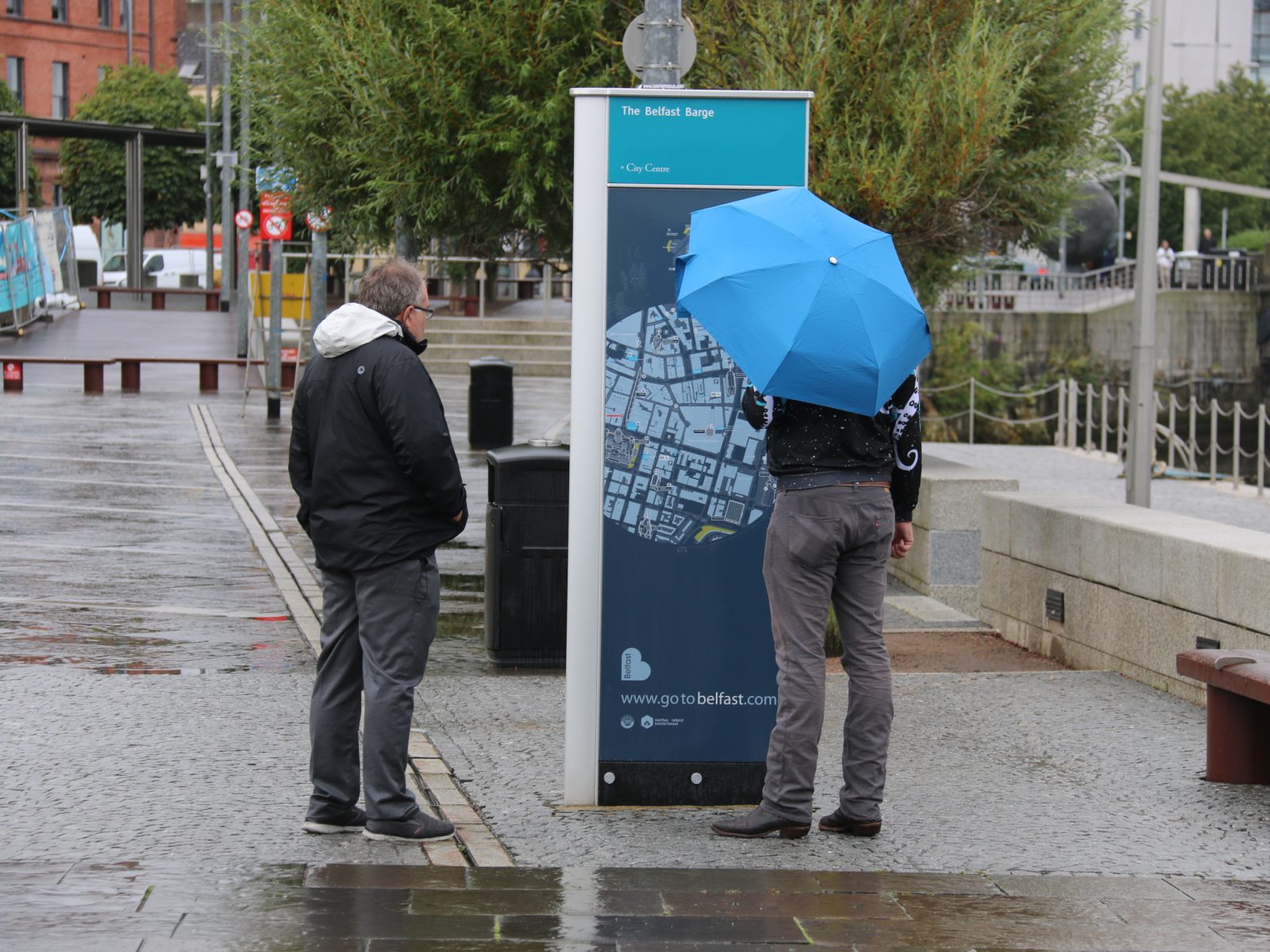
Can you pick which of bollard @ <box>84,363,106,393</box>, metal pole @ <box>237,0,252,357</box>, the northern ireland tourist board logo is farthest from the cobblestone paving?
bollard @ <box>84,363,106,393</box>

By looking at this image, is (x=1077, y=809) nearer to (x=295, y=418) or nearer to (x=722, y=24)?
(x=295, y=418)

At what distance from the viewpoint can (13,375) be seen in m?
26.8

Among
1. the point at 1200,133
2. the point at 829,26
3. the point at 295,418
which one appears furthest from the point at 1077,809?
the point at 1200,133

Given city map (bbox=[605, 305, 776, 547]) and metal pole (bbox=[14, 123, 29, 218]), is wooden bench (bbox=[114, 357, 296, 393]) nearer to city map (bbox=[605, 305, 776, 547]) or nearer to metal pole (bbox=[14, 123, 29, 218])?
city map (bbox=[605, 305, 776, 547])

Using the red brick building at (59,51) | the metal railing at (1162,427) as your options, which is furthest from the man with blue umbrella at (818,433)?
the red brick building at (59,51)

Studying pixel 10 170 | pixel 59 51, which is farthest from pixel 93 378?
pixel 59 51

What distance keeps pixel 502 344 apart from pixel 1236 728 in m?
27.4

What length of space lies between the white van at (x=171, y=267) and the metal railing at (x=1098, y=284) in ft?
103

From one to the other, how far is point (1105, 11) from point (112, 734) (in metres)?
8.42

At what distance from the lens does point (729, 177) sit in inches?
219

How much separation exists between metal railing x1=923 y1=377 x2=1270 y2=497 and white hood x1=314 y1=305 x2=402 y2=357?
48.1 ft

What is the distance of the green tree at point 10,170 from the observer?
67500 millimetres

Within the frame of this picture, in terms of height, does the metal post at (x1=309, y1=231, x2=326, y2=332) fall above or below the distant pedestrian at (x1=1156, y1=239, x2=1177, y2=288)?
below

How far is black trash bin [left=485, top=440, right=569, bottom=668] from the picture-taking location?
8.36 meters
